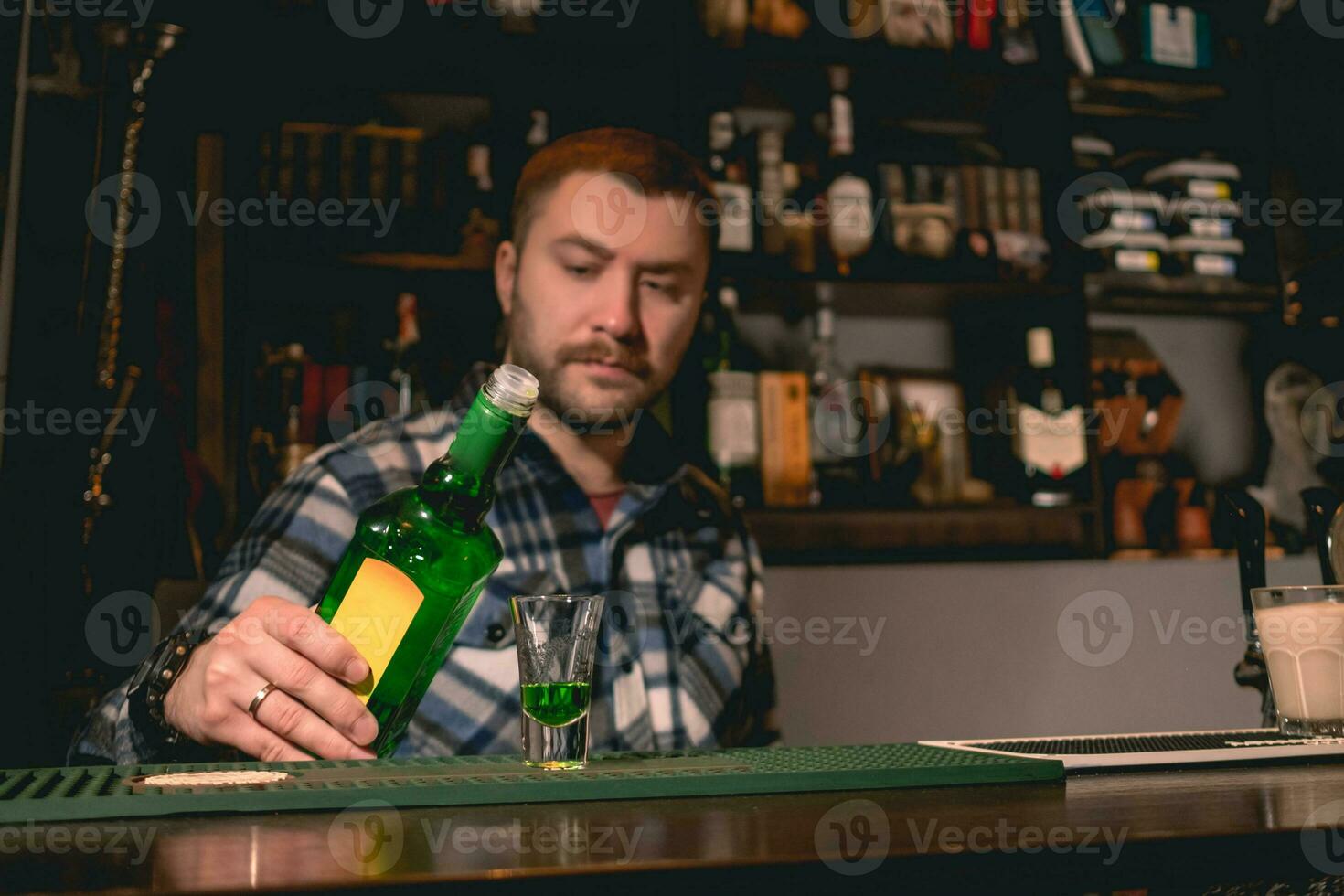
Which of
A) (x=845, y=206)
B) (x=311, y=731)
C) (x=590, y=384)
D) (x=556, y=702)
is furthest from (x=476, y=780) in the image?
(x=845, y=206)

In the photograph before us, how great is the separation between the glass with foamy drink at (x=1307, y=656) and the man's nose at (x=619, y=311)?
881mm

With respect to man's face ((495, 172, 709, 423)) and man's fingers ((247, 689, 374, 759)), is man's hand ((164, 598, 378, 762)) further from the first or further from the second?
man's face ((495, 172, 709, 423))

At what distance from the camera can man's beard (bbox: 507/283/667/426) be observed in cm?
154

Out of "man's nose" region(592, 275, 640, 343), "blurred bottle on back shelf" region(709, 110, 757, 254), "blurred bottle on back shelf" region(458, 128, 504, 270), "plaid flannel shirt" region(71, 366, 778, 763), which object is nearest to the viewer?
"plaid flannel shirt" region(71, 366, 778, 763)

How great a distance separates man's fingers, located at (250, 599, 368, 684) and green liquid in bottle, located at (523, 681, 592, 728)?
118mm

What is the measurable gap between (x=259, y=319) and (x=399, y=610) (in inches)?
61.6

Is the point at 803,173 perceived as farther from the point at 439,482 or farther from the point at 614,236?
the point at 439,482

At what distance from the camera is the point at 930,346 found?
2.54 meters

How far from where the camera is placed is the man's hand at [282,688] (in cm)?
77

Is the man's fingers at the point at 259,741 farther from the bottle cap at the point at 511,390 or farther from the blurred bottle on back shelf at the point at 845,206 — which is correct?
the blurred bottle on back shelf at the point at 845,206

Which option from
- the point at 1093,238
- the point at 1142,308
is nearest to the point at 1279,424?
the point at 1142,308

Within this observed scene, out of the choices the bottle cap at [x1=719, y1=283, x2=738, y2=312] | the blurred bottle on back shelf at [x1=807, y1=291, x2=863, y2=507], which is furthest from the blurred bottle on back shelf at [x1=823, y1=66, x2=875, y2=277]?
the bottle cap at [x1=719, y1=283, x2=738, y2=312]

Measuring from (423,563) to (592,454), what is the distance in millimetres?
781

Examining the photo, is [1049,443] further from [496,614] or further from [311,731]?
[311,731]
